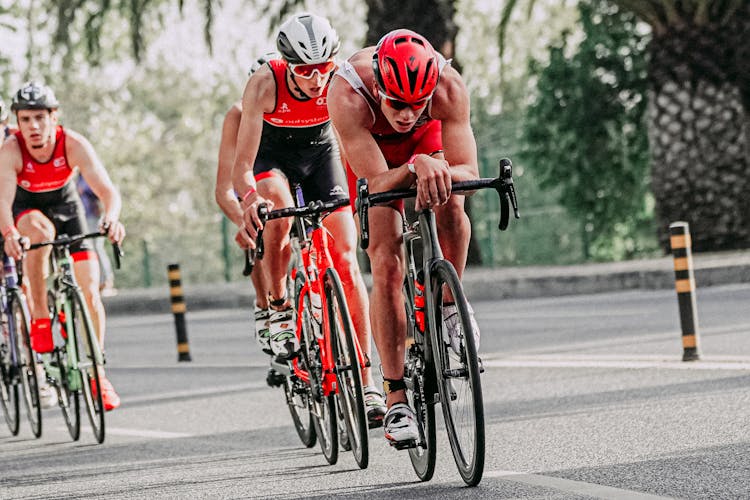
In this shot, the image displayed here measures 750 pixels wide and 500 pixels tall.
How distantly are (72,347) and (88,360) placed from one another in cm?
24

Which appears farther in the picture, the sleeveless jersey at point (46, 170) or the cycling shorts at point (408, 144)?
the sleeveless jersey at point (46, 170)

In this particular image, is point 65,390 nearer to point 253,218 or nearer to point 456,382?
point 253,218

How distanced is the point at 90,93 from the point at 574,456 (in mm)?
54495

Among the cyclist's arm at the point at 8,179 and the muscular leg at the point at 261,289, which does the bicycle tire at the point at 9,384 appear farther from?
the muscular leg at the point at 261,289

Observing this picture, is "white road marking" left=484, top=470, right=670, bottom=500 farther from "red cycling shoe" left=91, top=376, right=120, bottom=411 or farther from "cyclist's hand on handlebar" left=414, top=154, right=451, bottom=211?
"red cycling shoe" left=91, top=376, right=120, bottom=411

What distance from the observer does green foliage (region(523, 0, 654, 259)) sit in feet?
84.7

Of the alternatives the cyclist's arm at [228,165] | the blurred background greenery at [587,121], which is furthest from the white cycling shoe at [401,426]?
the blurred background greenery at [587,121]

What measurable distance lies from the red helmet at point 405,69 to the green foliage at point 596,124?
19.6m

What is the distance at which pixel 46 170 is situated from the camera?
30.8 ft

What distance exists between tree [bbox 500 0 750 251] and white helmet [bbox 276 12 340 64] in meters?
13.5

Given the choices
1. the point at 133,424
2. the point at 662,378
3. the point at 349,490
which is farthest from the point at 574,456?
the point at 133,424

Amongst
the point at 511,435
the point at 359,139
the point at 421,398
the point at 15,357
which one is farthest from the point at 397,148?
the point at 15,357

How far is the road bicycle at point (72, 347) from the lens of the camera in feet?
28.7

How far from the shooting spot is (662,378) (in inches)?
371
